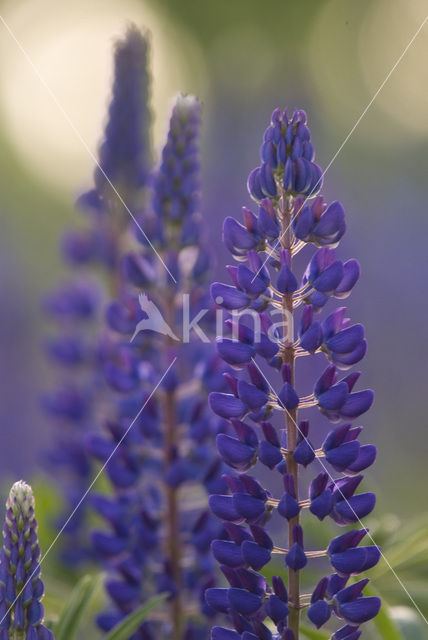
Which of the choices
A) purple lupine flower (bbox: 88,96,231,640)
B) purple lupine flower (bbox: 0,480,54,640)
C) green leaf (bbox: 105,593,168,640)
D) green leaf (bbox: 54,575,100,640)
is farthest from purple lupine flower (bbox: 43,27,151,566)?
purple lupine flower (bbox: 0,480,54,640)

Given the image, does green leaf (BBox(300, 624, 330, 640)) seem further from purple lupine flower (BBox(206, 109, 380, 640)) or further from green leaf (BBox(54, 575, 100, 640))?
green leaf (BBox(54, 575, 100, 640))

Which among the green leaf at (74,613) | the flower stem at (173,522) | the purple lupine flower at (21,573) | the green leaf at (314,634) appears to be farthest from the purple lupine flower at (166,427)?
the purple lupine flower at (21,573)

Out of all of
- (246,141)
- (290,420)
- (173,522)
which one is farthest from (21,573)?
(246,141)

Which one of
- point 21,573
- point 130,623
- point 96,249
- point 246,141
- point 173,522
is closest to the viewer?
point 21,573

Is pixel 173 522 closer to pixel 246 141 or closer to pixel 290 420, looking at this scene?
pixel 290 420

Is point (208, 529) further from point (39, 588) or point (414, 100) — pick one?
point (414, 100)

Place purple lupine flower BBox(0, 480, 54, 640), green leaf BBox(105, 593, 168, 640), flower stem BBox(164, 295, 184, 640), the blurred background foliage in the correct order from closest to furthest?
1. purple lupine flower BBox(0, 480, 54, 640)
2. green leaf BBox(105, 593, 168, 640)
3. flower stem BBox(164, 295, 184, 640)
4. the blurred background foliage
